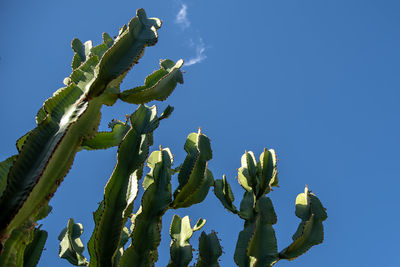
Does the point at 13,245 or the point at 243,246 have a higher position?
the point at 243,246

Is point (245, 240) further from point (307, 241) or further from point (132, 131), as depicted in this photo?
point (132, 131)

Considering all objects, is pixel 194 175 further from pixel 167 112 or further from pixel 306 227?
pixel 306 227

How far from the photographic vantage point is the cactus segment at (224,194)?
3.07 metres

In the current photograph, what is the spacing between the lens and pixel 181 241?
2.96 meters

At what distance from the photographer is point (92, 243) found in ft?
7.25

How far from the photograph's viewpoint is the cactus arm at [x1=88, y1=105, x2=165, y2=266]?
2125 millimetres

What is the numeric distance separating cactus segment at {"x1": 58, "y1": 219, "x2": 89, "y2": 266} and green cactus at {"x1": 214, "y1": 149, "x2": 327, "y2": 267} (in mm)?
1225

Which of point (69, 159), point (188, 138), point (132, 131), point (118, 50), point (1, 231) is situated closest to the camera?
point (1, 231)

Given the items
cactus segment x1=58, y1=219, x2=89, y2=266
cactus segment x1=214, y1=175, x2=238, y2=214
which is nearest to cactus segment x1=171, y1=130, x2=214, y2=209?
cactus segment x1=214, y1=175, x2=238, y2=214

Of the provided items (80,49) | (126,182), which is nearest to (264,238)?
(126,182)

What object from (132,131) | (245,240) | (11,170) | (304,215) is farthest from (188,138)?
(11,170)

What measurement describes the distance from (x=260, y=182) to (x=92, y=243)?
1.51 meters

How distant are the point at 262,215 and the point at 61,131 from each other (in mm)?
1799

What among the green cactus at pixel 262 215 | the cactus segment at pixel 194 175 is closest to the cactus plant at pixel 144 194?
the cactus segment at pixel 194 175
